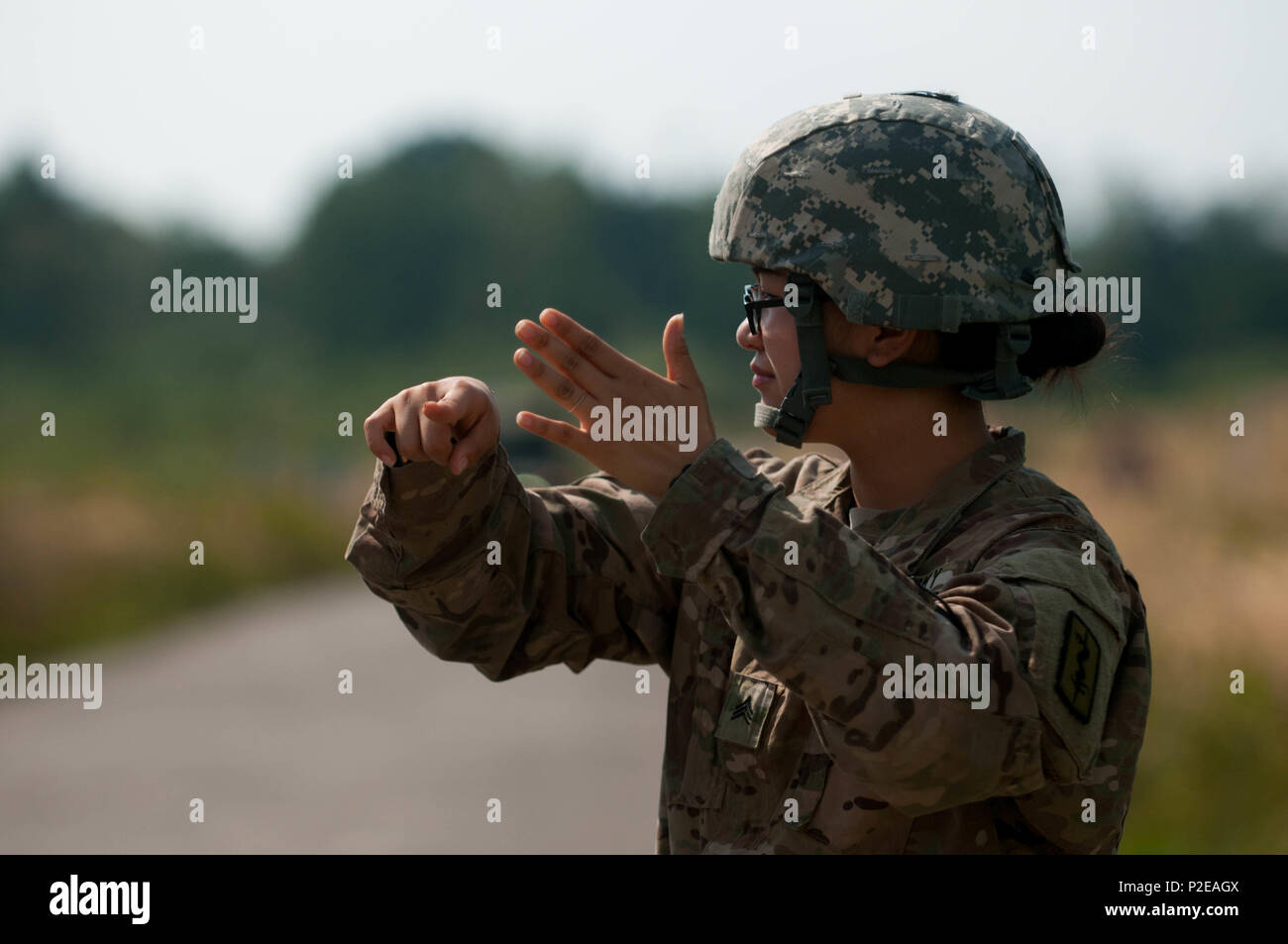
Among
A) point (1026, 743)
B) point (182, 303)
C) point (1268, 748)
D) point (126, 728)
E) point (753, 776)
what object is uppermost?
point (182, 303)

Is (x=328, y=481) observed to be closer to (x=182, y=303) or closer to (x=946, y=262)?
(x=182, y=303)

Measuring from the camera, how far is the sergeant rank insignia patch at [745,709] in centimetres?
323

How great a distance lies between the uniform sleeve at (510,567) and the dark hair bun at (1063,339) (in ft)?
3.22

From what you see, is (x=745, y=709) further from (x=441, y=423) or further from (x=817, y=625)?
(x=441, y=423)

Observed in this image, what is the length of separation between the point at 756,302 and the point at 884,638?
3.21ft

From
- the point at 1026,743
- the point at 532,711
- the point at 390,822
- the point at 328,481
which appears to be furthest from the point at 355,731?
the point at 328,481

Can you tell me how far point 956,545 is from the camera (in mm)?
3111

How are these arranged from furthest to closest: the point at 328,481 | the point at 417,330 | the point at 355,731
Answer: the point at 417,330 → the point at 328,481 → the point at 355,731

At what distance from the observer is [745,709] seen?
3271mm

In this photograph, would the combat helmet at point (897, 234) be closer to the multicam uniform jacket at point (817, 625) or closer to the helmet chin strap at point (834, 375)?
the helmet chin strap at point (834, 375)

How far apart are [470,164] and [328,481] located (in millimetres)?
30779

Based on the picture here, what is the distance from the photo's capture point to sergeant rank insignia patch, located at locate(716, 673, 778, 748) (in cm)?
323

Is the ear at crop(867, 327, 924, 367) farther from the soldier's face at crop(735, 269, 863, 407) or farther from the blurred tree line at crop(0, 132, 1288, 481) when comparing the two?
the blurred tree line at crop(0, 132, 1288, 481)

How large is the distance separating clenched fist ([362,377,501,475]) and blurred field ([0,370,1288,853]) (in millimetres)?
1507
